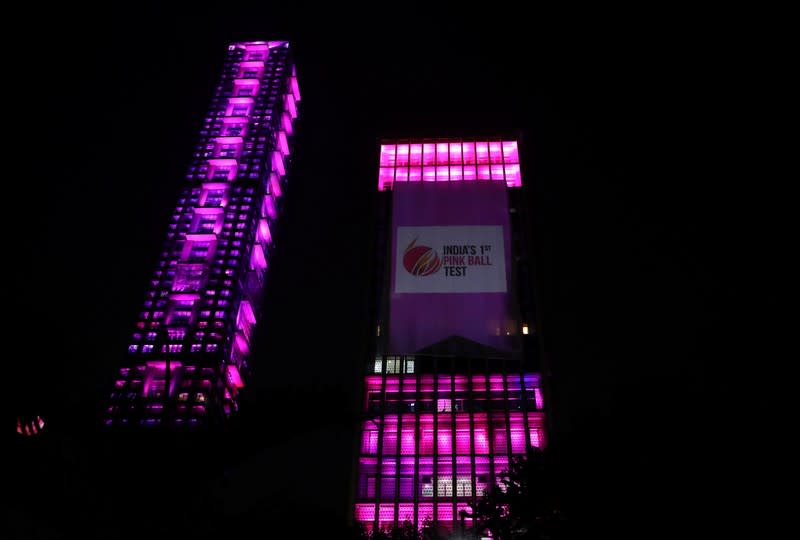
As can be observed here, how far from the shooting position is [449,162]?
42.2m

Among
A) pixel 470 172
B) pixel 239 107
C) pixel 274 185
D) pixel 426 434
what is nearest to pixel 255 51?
pixel 239 107

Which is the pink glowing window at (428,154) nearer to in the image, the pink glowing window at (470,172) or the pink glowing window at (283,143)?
the pink glowing window at (470,172)

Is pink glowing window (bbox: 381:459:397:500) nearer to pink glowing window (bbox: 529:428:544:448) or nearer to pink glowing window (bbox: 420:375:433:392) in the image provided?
pink glowing window (bbox: 420:375:433:392)

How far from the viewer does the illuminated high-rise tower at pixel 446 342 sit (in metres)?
27.0

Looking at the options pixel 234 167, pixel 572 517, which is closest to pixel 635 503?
pixel 572 517

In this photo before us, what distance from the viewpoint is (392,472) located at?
32656mm

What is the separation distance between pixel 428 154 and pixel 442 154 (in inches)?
37.0

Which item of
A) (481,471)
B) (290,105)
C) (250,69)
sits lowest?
(481,471)

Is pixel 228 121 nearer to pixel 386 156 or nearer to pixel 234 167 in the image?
pixel 234 167

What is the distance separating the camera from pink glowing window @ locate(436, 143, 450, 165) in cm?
4216

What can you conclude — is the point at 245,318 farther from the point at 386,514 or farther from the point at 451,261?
the point at 451,261

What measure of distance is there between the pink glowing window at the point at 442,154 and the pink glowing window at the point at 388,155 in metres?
2.94

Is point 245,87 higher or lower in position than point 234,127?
higher

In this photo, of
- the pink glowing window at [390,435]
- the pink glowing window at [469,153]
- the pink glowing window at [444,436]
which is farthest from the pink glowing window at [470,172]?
the pink glowing window at [390,435]
